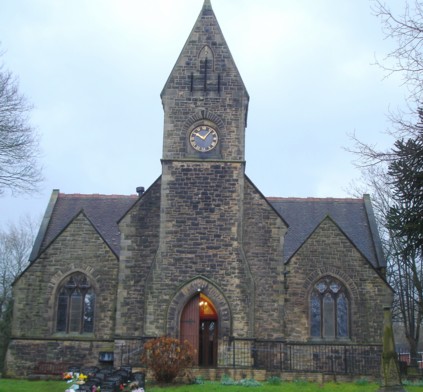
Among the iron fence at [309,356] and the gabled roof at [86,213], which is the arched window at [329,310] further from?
the gabled roof at [86,213]

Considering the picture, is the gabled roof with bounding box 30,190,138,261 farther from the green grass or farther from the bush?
the green grass

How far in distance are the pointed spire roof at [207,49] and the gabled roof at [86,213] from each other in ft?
25.1

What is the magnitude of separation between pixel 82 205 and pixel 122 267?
7948mm

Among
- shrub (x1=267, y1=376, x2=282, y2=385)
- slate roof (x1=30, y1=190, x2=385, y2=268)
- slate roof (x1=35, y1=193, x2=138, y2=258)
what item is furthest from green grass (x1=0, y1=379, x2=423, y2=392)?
slate roof (x1=35, y1=193, x2=138, y2=258)

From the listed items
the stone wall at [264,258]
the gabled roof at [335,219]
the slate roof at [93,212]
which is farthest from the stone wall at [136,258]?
the gabled roof at [335,219]

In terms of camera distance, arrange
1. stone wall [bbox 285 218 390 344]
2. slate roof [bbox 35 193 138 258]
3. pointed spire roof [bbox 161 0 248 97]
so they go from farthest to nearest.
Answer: slate roof [bbox 35 193 138 258] → pointed spire roof [bbox 161 0 248 97] → stone wall [bbox 285 218 390 344]

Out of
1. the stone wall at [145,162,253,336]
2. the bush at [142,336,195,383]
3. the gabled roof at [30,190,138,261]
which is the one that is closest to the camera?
the bush at [142,336,195,383]

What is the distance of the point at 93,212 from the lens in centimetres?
3303

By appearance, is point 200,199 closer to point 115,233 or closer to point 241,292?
point 241,292

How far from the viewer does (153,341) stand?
75.3ft

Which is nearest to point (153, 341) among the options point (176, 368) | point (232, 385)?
point (176, 368)

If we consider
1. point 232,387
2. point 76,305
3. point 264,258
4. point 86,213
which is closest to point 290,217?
point 264,258

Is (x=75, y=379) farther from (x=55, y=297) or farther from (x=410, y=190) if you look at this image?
(x=410, y=190)

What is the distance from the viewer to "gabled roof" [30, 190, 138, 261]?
31.2 m
